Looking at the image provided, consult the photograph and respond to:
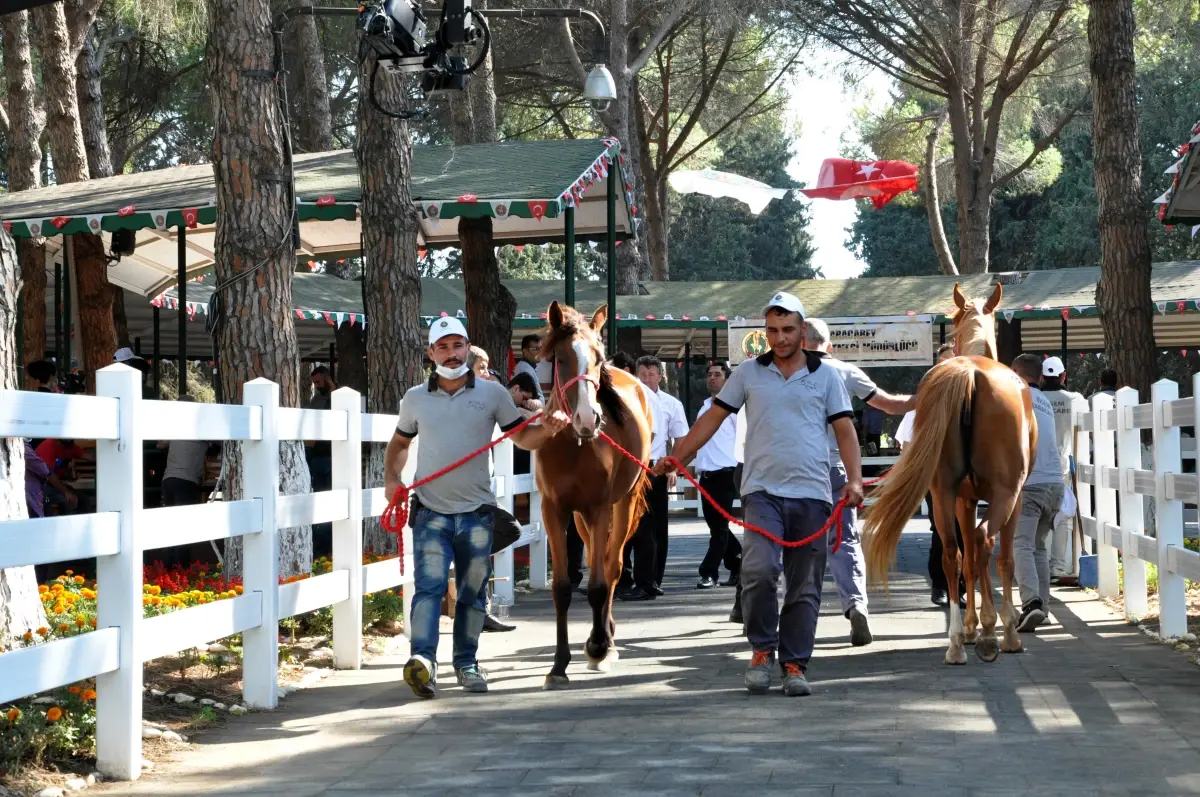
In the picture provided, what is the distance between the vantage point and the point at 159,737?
6176 millimetres

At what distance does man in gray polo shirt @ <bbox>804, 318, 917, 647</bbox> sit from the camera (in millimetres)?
8656

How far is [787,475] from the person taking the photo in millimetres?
7273

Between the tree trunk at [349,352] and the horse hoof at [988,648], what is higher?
the tree trunk at [349,352]

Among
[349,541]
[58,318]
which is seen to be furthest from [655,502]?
[58,318]

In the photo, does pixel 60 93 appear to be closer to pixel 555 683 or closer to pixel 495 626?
pixel 495 626

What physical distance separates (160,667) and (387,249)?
5718 millimetres

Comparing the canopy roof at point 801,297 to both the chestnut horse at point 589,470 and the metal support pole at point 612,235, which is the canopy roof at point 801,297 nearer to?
the metal support pole at point 612,235

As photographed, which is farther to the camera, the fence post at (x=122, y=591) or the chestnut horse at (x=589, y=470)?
the chestnut horse at (x=589, y=470)

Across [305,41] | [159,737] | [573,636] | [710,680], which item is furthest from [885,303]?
[159,737]

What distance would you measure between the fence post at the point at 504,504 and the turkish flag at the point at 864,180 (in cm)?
2551

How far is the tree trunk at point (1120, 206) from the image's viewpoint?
48.5 ft

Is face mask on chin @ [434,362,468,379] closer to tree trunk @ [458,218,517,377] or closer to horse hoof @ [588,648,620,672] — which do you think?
horse hoof @ [588,648,620,672]

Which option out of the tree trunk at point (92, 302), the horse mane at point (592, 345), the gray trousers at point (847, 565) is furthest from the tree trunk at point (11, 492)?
the tree trunk at point (92, 302)

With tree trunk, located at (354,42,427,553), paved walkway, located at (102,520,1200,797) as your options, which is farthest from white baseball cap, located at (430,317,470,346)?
tree trunk, located at (354,42,427,553)
